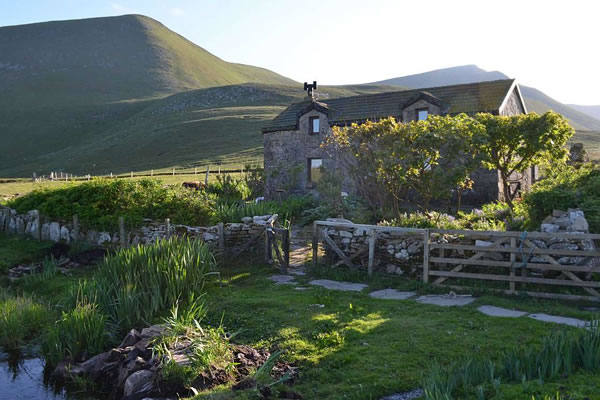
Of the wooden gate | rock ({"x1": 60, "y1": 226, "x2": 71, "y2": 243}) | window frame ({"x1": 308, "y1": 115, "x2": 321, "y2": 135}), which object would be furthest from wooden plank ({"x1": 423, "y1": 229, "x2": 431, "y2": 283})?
window frame ({"x1": 308, "y1": 115, "x2": 321, "y2": 135})

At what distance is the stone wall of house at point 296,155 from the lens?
3122 centimetres

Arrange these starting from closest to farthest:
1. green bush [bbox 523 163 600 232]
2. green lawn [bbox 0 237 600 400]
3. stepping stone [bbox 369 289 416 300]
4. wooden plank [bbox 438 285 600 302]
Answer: green lawn [bbox 0 237 600 400], wooden plank [bbox 438 285 600 302], stepping stone [bbox 369 289 416 300], green bush [bbox 523 163 600 232]

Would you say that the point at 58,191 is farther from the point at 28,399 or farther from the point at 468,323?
the point at 468,323

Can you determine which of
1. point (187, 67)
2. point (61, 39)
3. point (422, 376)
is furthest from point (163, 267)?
point (61, 39)

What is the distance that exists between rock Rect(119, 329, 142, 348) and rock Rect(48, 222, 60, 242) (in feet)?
38.5

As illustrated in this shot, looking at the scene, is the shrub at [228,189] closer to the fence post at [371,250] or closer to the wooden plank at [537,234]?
the fence post at [371,250]

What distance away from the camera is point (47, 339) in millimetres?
9641

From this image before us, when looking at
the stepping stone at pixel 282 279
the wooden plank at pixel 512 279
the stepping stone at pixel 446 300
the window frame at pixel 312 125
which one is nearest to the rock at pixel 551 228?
the wooden plank at pixel 512 279

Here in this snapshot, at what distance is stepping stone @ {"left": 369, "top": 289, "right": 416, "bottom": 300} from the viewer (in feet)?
36.4

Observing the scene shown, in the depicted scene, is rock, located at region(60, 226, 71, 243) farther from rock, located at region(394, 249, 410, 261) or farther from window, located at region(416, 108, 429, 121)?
window, located at region(416, 108, 429, 121)

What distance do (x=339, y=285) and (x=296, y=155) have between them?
20.6 metres

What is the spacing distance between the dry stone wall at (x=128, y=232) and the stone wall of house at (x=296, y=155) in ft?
45.2

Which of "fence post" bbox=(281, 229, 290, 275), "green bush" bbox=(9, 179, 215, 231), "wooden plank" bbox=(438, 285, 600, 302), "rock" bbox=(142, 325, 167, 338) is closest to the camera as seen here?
"rock" bbox=(142, 325, 167, 338)

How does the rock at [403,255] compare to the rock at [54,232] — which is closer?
the rock at [403,255]
